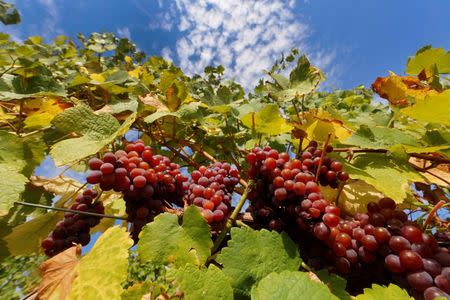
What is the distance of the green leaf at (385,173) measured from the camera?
1.01m

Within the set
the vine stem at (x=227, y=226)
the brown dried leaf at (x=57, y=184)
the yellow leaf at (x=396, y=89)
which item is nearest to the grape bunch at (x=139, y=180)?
the vine stem at (x=227, y=226)

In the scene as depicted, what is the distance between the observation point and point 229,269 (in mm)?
823

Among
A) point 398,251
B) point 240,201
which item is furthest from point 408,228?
point 240,201

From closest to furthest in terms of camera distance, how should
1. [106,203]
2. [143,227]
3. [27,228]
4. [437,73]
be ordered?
1. [143,227]
2. [27,228]
3. [106,203]
4. [437,73]

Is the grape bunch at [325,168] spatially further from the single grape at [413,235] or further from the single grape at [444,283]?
the single grape at [444,283]

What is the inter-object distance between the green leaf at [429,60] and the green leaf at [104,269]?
1.76m

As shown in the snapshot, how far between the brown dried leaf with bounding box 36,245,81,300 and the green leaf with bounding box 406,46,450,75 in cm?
190

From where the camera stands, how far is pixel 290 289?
0.71 meters

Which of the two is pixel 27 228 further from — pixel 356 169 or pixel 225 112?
pixel 356 169

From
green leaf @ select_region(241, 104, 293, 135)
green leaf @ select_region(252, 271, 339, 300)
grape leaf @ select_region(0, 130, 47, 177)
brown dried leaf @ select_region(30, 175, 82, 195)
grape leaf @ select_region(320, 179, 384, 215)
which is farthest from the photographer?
brown dried leaf @ select_region(30, 175, 82, 195)

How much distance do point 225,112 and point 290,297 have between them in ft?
4.10

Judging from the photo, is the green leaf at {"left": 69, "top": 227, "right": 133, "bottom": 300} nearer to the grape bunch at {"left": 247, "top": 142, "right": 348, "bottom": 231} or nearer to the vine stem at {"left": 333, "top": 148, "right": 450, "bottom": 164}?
the grape bunch at {"left": 247, "top": 142, "right": 348, "bottom": 231}

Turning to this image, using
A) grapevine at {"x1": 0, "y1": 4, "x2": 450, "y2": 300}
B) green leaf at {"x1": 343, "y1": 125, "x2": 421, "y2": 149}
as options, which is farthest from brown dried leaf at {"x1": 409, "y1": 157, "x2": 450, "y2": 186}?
green leaf at {"x1": 343, "y1": 125, "x2": 421, "y2": 149}

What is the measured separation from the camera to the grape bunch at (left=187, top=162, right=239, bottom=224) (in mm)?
983
